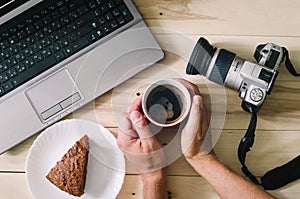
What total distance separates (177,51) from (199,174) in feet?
0.75

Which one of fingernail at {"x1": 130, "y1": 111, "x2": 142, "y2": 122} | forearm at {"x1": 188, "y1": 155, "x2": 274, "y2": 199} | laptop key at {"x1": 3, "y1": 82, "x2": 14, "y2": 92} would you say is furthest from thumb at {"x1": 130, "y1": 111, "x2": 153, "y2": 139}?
laptop key at {"x1": 3, "y1": 82, "x2": 14, "y2": 92}

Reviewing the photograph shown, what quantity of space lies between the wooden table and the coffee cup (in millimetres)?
77

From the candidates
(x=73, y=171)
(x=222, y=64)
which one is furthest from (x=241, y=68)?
(x=73, y=171)

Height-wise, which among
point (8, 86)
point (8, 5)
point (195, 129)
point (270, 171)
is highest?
point (8, 5)

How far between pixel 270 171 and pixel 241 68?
0.19m

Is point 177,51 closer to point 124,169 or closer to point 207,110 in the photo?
point 207,110

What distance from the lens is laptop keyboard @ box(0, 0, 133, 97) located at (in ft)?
3.44

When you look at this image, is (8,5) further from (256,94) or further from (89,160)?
(256,94)

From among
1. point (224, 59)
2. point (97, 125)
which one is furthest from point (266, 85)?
point (97, 125)

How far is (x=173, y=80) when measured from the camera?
1.00m

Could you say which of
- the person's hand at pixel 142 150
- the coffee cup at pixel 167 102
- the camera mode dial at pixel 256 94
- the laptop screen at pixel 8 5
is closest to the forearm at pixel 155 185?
the person's hand at pixel 142 150

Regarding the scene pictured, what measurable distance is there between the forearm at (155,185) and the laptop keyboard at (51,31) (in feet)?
0.87

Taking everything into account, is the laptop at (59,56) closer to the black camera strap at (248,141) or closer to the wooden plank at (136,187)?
the wooden plank at (136,187)

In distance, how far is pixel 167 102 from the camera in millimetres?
1002
